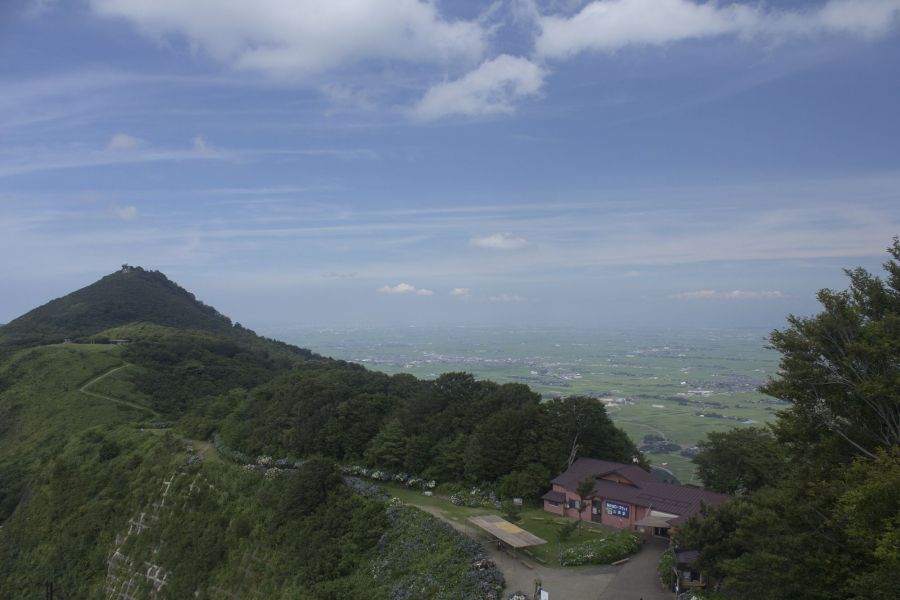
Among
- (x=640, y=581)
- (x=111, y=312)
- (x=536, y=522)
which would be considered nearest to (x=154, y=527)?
(x=536, y=522)

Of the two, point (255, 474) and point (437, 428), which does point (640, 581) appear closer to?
point (437, 428)

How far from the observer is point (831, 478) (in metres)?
12.7

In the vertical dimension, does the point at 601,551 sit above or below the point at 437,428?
below

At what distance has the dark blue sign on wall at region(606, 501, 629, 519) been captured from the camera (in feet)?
68.2

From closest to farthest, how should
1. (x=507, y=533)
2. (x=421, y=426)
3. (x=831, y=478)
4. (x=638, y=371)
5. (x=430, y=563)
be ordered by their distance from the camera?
(x=831, y=478), (x=430, y=563), (x=507, y=533), (x=421, y=426), (x=638, y=371)

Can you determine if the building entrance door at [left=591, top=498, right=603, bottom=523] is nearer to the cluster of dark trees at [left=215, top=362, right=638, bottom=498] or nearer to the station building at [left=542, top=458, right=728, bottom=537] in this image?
the station building at [left=542, top=458, right=728, bottom=537]

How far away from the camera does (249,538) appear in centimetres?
2164

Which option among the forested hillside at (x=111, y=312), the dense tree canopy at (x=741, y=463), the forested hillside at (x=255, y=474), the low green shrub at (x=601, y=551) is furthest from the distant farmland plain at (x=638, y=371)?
the forested hillside at (x=111, y=312)

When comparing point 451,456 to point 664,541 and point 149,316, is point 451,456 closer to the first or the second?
point 664,541

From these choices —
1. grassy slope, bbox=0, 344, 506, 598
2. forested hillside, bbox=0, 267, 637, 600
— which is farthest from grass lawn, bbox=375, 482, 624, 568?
grassy slope, bbox=0, 344, 506, 598

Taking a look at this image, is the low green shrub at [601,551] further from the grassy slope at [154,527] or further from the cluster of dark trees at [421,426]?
the cluster of dark trees at [421,426]

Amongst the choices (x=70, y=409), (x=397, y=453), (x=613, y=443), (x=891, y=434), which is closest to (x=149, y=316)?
(x=70, y=409)

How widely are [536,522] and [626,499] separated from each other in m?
3.52

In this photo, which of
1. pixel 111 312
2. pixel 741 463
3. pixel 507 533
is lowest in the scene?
pixel 507 533
